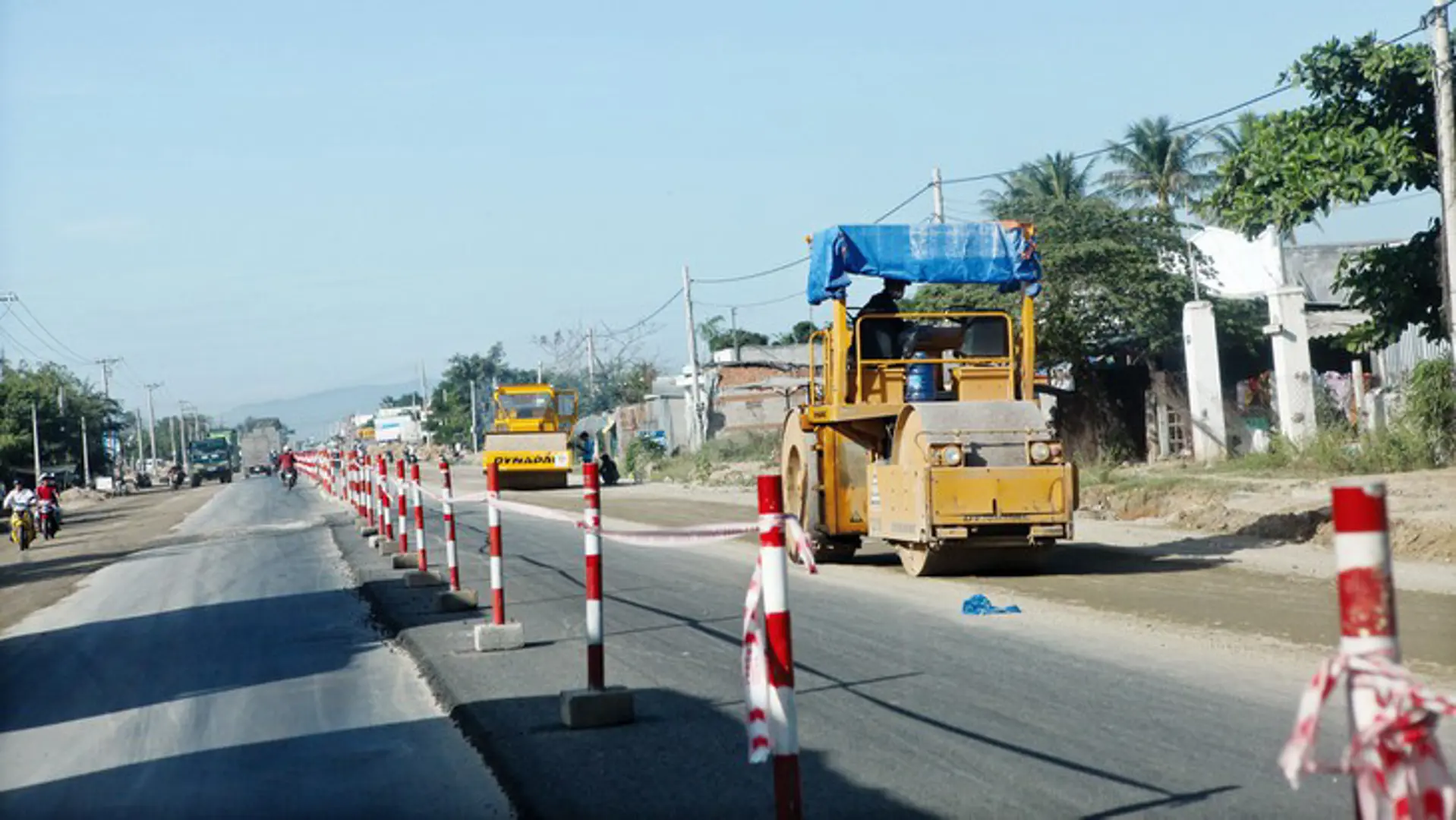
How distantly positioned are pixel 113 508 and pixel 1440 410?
51594 millimetres

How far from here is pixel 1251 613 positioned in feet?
38.1

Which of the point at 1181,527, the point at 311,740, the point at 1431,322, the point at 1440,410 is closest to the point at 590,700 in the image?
the point at 311,740

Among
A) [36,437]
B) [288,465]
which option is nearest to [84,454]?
[36,437]

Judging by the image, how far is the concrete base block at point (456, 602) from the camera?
13.4 metres

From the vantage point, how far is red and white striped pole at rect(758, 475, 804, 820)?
4883mm

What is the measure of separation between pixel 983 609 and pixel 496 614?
375cm

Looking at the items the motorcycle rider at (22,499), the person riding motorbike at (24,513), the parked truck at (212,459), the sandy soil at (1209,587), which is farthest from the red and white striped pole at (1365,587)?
the parked truck at (212,459)

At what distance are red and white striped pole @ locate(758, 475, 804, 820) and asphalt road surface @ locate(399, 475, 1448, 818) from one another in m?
1.08

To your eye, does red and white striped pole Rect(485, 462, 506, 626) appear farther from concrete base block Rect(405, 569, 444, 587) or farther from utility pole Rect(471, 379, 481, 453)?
utility pole Rect(471, 379, 481, 453)

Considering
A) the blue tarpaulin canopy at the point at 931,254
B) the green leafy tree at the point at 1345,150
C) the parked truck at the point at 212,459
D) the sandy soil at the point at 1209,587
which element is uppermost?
the green leafy tree at the point at 1345,150

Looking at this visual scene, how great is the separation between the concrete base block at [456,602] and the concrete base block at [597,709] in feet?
18.3

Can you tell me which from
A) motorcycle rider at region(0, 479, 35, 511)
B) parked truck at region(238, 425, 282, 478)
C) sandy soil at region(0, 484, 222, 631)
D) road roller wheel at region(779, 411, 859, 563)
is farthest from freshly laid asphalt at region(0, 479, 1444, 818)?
parked truck at region(238, 425, 282, 478)

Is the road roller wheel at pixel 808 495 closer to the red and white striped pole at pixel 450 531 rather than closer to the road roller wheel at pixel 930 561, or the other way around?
the road roller wheel at pixel 930 561

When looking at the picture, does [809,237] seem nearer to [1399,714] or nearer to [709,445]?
[1399,714]
